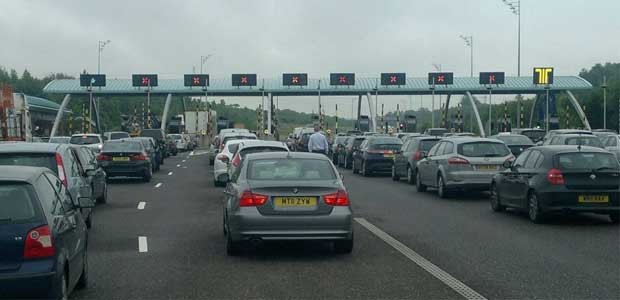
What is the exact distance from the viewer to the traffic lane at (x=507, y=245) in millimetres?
9914

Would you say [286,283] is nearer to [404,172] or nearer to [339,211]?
[339,211]

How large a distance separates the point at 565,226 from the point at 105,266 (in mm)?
8280

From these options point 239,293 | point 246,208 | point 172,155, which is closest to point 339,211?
point 246,208

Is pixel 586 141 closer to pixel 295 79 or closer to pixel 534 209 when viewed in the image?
pixel 534 209

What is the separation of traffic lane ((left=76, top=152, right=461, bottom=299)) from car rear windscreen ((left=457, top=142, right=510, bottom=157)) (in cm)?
740

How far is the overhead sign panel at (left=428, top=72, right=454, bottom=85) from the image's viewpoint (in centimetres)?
7119

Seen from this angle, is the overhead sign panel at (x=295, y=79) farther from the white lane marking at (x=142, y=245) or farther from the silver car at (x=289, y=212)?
the silver car at (x=289, y=212)

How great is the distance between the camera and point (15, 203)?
7551 millimetres

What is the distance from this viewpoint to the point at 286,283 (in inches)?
395

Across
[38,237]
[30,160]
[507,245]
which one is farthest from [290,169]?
[38,237]

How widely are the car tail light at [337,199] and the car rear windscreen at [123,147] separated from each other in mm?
18538

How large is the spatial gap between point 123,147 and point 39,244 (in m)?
22.7

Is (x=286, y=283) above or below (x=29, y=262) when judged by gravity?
below

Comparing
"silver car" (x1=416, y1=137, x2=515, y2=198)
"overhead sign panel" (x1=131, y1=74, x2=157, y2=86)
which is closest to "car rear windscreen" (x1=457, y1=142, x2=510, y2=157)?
"silver car" (x1=416, y1=137, x2=515, y2=198)
